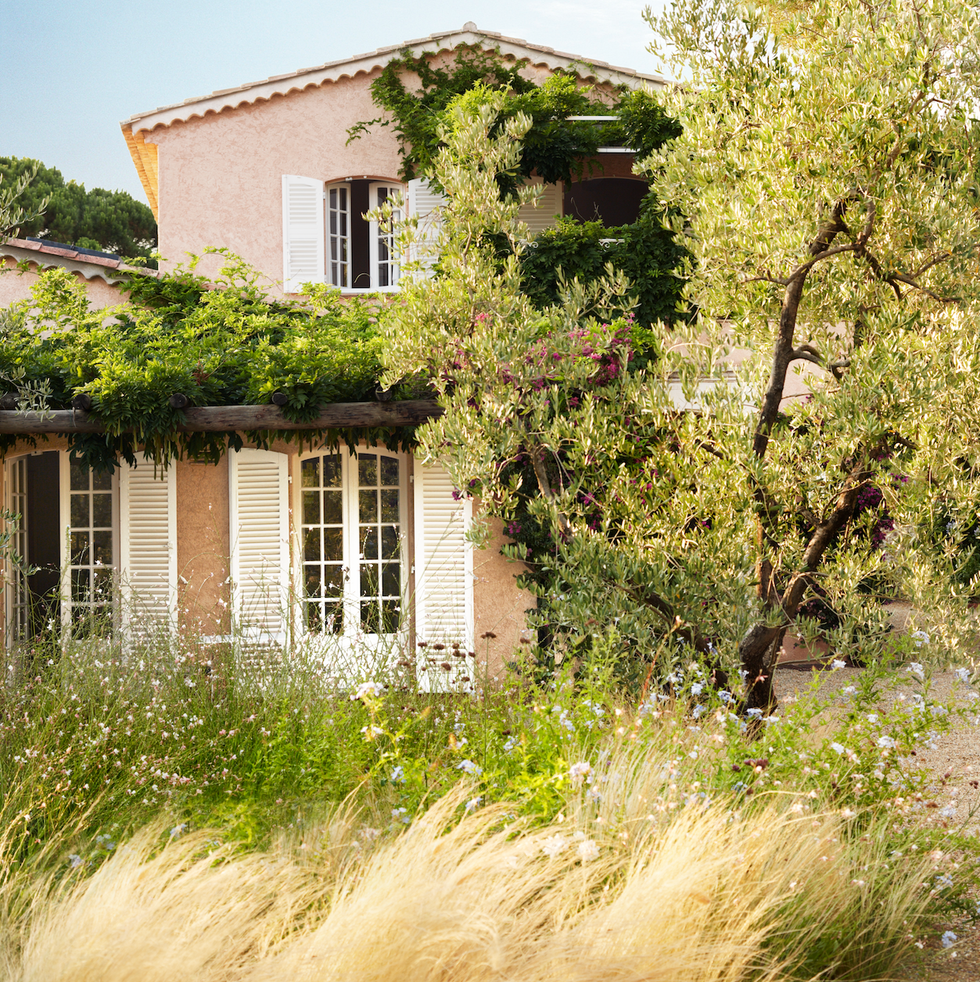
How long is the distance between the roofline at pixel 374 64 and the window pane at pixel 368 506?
7.48m

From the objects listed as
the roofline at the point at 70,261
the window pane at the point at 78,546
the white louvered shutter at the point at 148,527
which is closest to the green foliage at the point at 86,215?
the roofline at the point at 70,261

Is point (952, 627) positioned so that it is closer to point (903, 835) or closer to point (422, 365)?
point (903, 835)

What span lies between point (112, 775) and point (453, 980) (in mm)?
2872

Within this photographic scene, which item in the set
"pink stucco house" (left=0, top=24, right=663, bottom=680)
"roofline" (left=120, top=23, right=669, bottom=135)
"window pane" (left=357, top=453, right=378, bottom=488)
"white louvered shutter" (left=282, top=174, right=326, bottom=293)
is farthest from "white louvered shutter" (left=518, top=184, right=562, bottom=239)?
"window pane" (left=357, top=453, right=378, bottom=488)

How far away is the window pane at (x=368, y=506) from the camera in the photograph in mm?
9109

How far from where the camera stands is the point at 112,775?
5.05 meters

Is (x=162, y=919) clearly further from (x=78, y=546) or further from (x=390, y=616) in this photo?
(x=78, y=546)

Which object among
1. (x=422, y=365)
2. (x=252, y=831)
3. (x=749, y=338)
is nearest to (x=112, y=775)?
(x=252, y=831)

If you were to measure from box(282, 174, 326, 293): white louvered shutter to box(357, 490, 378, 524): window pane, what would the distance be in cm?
555

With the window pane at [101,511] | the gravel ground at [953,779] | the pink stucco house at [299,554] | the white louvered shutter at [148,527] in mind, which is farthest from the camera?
the window pane at [101,511]

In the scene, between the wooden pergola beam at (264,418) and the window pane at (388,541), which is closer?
the wooden pergola beam at (264,418)

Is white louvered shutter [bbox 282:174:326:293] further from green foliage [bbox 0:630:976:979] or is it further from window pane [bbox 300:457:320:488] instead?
green foliage [bbox 0:630:976:979]

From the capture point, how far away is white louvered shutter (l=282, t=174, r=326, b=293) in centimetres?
1352

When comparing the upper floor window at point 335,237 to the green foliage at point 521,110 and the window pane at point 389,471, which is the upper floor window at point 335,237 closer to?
the green foliage at point 521,110
